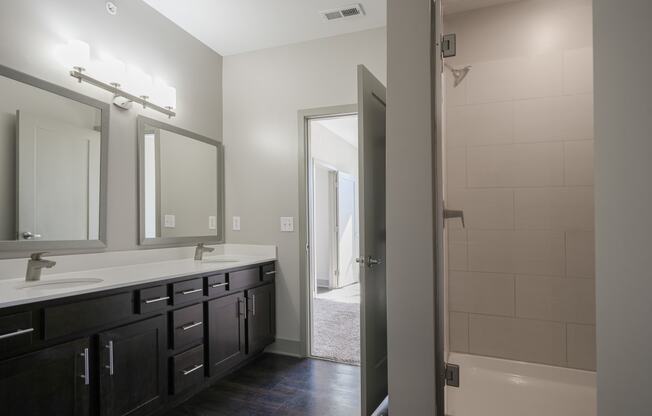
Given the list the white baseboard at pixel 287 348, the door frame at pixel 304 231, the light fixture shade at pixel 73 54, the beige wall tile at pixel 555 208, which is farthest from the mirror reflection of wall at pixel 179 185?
the beige wall tile at pixel 555 208

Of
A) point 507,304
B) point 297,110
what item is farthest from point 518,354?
point 297,110

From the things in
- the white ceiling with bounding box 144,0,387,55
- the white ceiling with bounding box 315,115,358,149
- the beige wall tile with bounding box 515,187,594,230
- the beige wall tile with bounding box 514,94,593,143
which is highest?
the white ceiling with bounding box 144,0,387,55

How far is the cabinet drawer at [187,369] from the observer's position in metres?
2.06

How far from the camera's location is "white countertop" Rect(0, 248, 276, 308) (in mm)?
1444

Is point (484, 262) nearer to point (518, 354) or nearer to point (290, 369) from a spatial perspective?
point (518, 354)

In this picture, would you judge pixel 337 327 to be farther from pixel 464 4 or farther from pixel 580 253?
pixel 464 4

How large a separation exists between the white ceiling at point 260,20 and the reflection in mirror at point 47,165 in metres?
1.04

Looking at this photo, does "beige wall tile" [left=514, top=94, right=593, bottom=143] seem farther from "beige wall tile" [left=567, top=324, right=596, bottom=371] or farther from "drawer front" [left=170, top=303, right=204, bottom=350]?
"drawer front" [left=170, top=303, right=204, bottom=350]

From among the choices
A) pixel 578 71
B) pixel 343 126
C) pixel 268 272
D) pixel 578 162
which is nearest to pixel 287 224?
pixel 268 272

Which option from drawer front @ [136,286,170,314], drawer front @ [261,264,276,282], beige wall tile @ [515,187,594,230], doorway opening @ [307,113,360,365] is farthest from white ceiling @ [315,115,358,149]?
drawer front @ [136,286,170,314]

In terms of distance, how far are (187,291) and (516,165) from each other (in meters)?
2.12

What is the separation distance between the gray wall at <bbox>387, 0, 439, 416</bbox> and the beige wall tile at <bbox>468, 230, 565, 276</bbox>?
1.16m

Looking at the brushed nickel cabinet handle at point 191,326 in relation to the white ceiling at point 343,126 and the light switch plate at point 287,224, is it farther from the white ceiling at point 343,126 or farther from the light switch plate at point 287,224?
the white ceiling at point 343,126

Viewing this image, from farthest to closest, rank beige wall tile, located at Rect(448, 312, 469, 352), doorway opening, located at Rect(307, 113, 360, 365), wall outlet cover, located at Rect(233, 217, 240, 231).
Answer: doorway opening, located at Rect(307, 113, 360, 365) < wall outlet cover, located at Rect(233, 217, 240, 231) < beige wall tile, located at Rect(448, 312, 469, 352)
